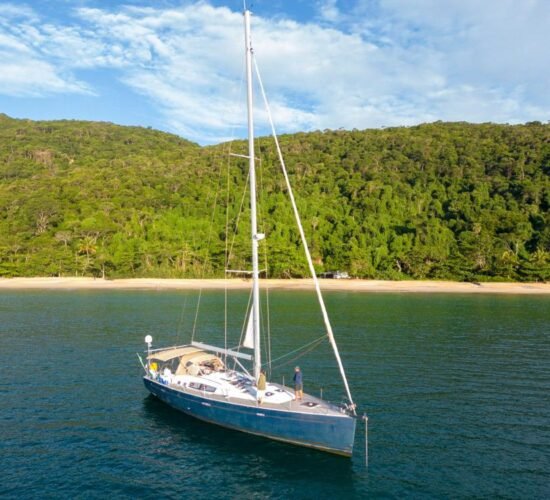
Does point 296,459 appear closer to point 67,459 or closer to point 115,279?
point 67,459

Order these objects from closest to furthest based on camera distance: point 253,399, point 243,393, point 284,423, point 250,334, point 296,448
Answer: point 284,423
point 296,448
point 253,399
point 243,393
point 250,334

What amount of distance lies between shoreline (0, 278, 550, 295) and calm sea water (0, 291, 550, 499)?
155ft

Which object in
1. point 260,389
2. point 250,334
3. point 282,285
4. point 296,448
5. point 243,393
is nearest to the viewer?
point 296,448

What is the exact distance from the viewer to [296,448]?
20.5 m

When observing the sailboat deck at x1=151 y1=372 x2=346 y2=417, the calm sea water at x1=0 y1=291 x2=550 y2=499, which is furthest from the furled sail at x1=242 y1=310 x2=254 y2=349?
the calm sea water at x1=0 y1=291 x2=550 y2=499

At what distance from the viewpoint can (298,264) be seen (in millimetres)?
111688

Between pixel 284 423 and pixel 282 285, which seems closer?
pixel 284 423

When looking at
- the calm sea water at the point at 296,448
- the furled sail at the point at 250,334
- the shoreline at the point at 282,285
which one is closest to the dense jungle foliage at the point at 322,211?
the shoreline at the point at 282,285

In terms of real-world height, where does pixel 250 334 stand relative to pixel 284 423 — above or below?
above

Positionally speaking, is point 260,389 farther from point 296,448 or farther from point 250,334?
point 296,448

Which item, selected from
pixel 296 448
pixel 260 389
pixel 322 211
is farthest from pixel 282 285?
pixel 296 448

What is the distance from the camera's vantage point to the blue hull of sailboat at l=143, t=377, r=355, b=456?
1942 cm

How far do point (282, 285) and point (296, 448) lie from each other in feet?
271

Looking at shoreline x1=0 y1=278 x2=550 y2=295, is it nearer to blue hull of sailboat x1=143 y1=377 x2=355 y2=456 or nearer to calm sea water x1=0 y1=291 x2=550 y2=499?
calm sea water x1=0 y1=291 x2=550 y2=499
